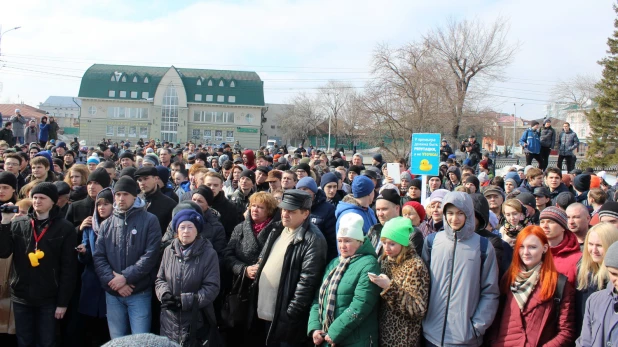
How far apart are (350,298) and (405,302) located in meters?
0.48

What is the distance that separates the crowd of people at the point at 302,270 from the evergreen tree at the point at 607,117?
18120 millimetres

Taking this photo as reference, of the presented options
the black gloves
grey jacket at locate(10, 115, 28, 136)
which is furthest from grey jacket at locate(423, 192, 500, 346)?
grey jacket at locate(10, 115, 28, 136)

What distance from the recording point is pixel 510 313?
157 inches

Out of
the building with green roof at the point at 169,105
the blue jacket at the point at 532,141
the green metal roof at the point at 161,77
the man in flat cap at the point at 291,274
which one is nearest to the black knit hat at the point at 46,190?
the man in flat cap at the point at 291,274

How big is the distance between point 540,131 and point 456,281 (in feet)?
43.7

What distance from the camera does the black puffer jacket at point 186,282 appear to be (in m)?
4.86

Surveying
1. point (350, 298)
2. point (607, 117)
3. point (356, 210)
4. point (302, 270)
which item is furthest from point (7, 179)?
point (607, 117)

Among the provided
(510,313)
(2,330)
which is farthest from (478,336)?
(2,330)

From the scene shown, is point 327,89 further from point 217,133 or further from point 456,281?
point 456,281

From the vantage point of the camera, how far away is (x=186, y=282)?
486cm

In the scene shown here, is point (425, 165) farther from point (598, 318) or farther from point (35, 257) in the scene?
point (35, 257)

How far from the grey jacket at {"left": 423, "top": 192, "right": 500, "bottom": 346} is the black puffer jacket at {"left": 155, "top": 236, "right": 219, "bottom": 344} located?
86.2 inches

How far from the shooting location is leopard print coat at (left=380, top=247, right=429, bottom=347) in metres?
4.03

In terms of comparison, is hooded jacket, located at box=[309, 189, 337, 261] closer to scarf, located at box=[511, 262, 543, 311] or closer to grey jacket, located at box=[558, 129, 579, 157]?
scarf, located at box=[511, 262, 543, 311]
